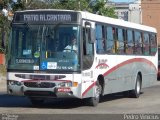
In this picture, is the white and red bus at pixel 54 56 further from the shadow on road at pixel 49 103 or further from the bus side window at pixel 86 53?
the shadow on road at pixel 49 103

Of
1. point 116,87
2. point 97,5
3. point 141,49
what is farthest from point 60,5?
point 116,87

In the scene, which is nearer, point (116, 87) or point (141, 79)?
point (116, 87)

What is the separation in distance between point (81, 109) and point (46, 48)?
2237mm

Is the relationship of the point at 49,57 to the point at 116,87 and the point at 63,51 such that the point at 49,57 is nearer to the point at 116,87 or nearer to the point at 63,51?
the point at 63,51

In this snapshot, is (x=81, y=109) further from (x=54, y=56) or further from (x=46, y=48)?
(x=46, y=48)

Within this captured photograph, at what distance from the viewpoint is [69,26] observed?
16.7 metres

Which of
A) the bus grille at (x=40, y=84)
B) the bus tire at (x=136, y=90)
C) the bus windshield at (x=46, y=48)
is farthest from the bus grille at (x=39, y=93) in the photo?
the bus tire at (x=136, y=90)

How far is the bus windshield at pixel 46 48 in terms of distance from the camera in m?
16.4

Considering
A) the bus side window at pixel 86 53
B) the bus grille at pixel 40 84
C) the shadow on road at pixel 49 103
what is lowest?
the shadow on road at pixel 49 103

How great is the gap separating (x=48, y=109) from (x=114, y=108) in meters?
2.19

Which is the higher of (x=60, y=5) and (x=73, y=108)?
(x=60, y=5)

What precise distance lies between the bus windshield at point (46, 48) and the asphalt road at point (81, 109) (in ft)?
→ 4.41

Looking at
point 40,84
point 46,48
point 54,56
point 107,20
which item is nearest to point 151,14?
point 107,20

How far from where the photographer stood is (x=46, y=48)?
54.4ft
